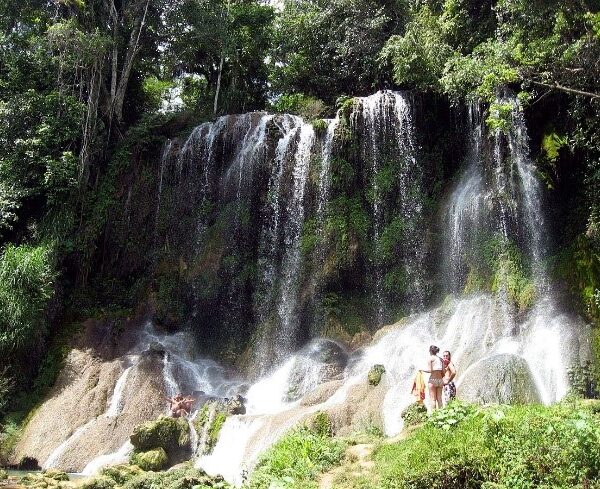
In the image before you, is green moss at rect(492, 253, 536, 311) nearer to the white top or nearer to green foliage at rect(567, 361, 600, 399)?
green foliage at rect(567, 361, 600, 399)

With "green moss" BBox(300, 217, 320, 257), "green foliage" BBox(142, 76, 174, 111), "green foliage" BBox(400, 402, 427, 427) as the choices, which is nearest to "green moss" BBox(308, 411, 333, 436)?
"green foliage" BBox(400, 402, 427, 427)

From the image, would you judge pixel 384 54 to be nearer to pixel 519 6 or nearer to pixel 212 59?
pixel 519 6

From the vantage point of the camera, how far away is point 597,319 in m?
11.1

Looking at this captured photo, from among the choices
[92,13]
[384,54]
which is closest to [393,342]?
[384,54]

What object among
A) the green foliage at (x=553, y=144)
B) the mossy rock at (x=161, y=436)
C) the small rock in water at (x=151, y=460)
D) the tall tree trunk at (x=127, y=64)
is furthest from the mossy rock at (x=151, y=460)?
the tall tree trunk at (x=127, y=64)

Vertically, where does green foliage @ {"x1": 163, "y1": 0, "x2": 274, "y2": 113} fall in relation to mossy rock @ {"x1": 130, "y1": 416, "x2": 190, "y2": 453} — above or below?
above

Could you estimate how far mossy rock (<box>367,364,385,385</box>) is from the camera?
464 inches

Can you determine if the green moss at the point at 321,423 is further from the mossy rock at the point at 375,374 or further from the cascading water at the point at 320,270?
the mossy rock at the point at 375,374

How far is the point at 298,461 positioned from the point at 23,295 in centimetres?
1018

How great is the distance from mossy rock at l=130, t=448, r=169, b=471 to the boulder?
17.6ft

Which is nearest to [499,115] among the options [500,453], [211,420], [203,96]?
[211,420]

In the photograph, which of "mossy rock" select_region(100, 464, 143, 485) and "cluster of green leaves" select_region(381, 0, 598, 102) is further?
"cluster of green leaves" select_region(381, 0, 598, 102)

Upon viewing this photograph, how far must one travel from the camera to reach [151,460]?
10414 millimetres

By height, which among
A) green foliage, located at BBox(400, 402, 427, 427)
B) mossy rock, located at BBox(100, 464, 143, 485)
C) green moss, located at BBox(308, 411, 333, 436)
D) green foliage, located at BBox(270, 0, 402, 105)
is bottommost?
mossy rock, located at BBox(100, 464, 143, 485)
